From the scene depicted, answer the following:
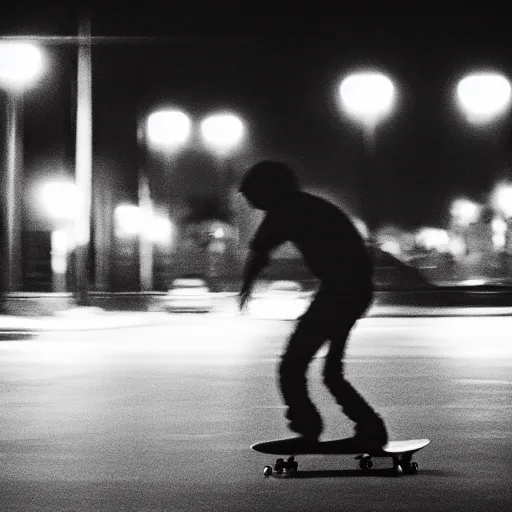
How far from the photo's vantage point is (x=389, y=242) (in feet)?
211

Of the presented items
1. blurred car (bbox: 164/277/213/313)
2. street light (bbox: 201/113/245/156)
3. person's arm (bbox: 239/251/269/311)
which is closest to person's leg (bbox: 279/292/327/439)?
person's arm (bbox: 239/251/269/311)

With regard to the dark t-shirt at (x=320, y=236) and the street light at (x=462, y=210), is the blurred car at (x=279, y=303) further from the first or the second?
the street light at (x=462, y=210)

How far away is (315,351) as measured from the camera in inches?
240

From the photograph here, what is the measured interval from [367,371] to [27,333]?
915 centimetres

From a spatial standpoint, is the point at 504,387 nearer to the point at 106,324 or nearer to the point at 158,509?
the point at 158,509

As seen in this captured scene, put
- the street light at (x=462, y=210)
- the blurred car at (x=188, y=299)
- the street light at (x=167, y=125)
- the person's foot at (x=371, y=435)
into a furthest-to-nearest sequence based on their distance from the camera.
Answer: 1. the street light at (x=462, y=210)
2. the street light at (x=167, y=125)
3. the blurred car at (x=188, y=299)
4. the person's foot at (x=371, y=435)

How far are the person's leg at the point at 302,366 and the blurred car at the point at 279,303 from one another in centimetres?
1997

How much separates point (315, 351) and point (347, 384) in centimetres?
33

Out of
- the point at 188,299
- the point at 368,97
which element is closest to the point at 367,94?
the point at 368,97

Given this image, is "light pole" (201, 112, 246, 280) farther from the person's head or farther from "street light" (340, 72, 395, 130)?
the person's head

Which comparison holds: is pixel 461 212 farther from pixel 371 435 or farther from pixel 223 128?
pixel 371 435

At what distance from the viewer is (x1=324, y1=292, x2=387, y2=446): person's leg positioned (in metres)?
6.14

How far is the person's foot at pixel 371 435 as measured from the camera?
6152 mm

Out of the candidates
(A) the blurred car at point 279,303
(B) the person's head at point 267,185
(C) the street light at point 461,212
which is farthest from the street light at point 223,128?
(B) the person's head at point 267,185
